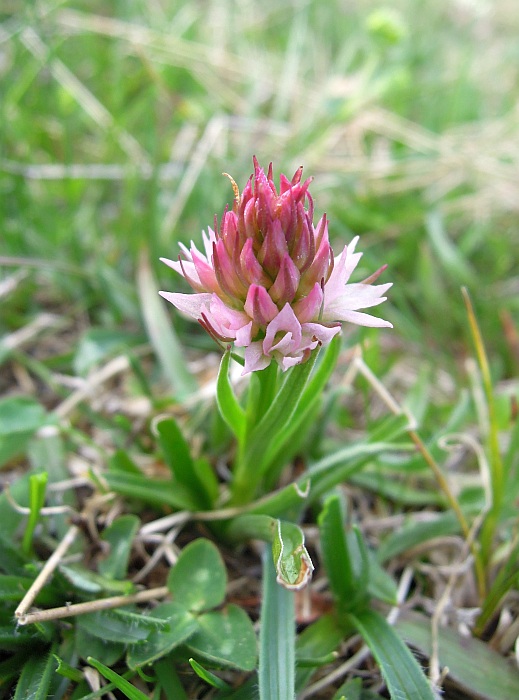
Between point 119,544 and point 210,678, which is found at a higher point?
point 119,544

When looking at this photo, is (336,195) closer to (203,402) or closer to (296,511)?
(203,402)

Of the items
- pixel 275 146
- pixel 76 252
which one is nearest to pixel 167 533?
pixel 76 252

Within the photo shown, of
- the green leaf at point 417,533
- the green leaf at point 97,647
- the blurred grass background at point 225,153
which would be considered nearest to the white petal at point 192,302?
the green leaf at point 97,647

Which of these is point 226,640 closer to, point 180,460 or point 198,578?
point 198,578

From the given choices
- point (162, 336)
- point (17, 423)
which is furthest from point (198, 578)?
point (162, 336)

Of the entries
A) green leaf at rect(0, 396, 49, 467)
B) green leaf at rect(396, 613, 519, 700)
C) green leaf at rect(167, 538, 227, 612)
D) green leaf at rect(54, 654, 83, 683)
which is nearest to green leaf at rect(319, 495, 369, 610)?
green leaf at rect(396, 613, 519, 700)
